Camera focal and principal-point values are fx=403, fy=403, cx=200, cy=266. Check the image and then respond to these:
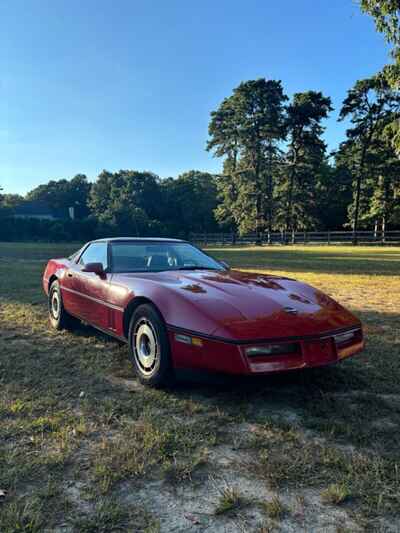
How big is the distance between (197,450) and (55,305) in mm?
3566

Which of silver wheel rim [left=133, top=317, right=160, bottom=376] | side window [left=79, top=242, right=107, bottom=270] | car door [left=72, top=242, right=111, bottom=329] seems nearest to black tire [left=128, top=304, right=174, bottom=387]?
silver wheel rim [left=133, top=317, right=160, bottom=376]

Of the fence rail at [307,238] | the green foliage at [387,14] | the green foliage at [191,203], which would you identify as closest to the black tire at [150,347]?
the green foliage at [387,14]

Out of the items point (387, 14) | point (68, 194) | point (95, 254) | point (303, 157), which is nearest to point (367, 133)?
point (303, 157)

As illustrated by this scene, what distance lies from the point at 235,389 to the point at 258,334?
2.33 feet

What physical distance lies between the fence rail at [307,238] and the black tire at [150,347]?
32556 millimetres

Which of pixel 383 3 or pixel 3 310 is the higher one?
pixel 383 3

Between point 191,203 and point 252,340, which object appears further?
point 191,203

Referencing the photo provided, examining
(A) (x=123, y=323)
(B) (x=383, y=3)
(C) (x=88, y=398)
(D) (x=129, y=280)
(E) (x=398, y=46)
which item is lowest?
(C) (x=88, y=398)

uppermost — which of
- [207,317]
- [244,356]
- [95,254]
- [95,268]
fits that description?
[95,254]

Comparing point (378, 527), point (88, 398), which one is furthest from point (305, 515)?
point (88, 398)

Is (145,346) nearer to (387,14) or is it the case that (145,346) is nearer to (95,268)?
(95,268)

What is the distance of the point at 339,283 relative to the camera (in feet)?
29.6

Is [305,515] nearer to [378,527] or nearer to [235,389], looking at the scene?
[378,527]

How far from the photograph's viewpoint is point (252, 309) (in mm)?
2920
